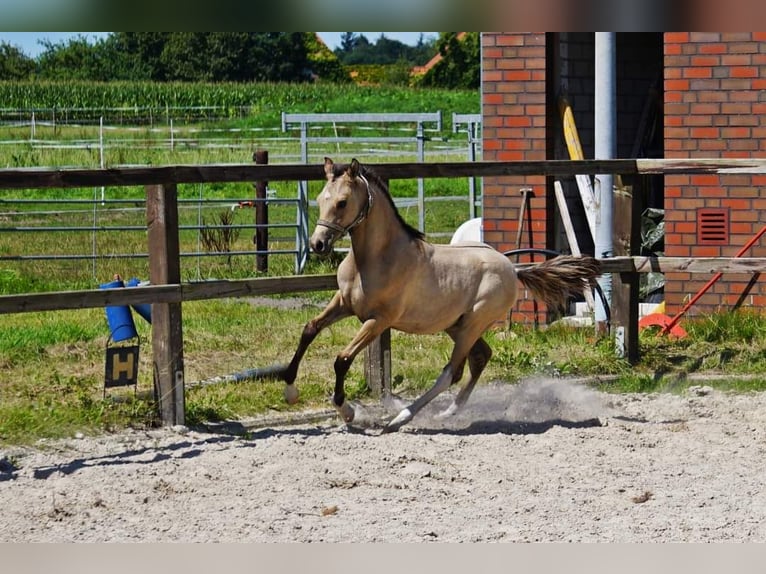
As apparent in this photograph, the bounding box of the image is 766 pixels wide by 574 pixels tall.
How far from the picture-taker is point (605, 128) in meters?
8.59

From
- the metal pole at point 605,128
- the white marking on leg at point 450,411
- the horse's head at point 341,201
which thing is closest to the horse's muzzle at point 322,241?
the horse's head at point 341,201

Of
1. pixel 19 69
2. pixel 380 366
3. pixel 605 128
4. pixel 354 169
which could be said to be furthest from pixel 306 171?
pixel 19 69

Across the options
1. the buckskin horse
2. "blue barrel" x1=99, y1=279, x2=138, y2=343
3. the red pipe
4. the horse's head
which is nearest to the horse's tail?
the buckskin horse

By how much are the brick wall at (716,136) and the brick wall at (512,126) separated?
1.07 meters

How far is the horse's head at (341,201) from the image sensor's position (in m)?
5.73

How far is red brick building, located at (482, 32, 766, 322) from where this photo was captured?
911cm

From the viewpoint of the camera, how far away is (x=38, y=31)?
2.67 feet

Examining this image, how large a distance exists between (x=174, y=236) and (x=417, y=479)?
6.77ft

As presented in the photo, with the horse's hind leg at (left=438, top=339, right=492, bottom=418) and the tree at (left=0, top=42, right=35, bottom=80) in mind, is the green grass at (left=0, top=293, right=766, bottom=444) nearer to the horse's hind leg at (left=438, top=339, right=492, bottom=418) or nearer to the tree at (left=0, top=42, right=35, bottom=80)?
the horse's hind leg at (left=438, top=339, right=492, bottom=418)

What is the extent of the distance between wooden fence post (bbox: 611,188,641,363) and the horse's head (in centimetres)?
282

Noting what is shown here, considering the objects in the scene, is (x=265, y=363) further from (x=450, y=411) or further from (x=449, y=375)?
(x=449, y=375)

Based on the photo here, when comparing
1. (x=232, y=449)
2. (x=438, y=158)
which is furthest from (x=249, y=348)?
(x=438, y=158)

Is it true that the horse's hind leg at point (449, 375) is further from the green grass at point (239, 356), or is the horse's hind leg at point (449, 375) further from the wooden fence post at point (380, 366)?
the green grass at point (239, 356)

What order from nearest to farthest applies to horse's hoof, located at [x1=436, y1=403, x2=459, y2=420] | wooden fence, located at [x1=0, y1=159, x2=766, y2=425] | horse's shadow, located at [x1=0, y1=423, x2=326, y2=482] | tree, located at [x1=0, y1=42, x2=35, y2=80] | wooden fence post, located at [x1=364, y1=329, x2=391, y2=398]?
horse's shadow, located at [x1=0, y1=423, x2=326, y2=482] < wooden fence, located at [x1=0, y1=159, x2=766, y2=425] < horse's hoof, located at [x1=436, y1=403, x2=459, y2=420] < wooden fence post, located at [x1=364, y1=329, x2=391, y2=398] < tree, located at [x1=0, y1=42, x2=35, y2=80]
